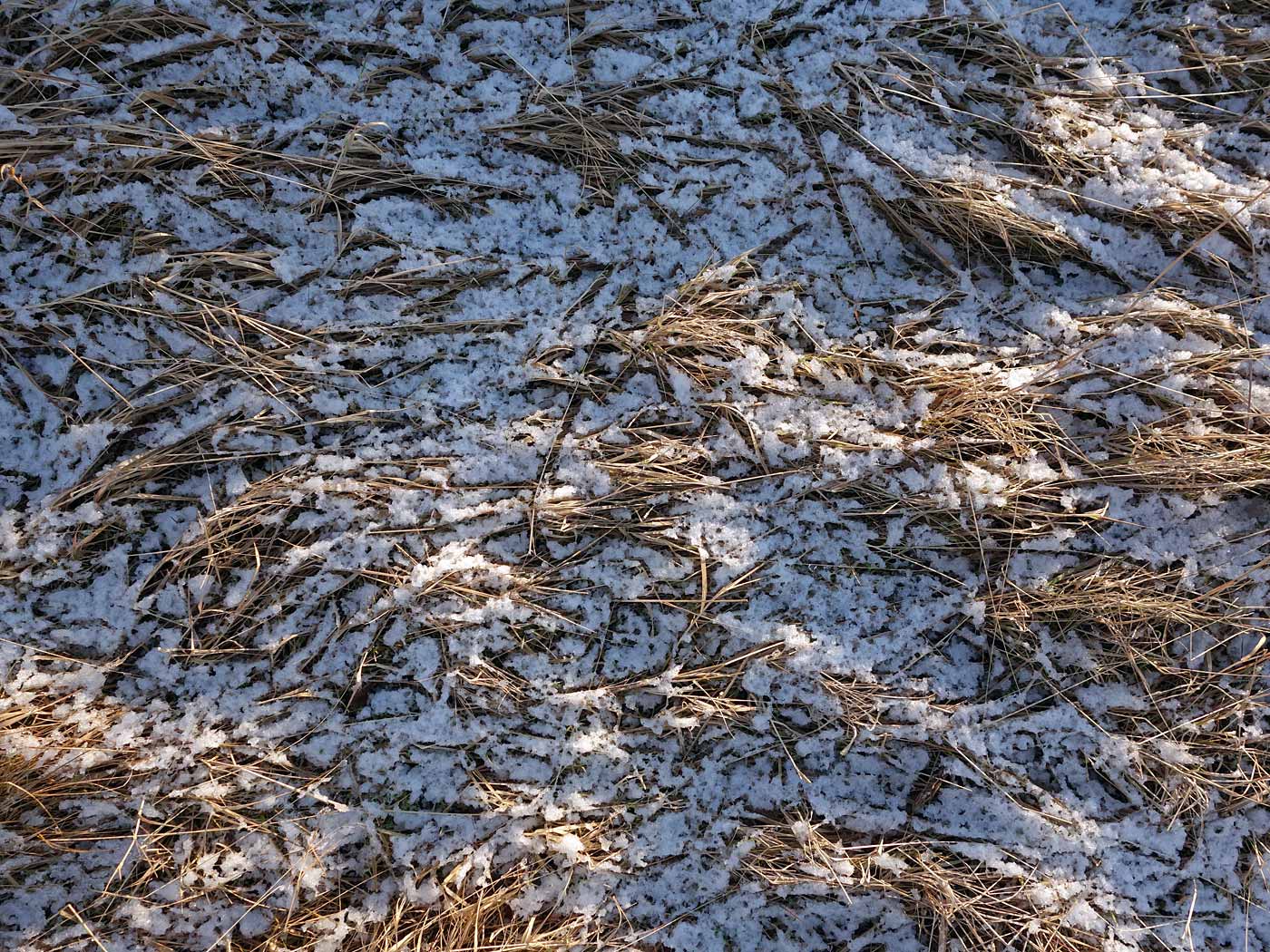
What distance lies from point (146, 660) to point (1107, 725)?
240 centimetres

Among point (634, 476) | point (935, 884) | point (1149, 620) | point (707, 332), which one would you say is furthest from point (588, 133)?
point (935, 884)

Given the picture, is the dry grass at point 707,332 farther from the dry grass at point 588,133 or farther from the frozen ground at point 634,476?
the dry grass at point 588,133

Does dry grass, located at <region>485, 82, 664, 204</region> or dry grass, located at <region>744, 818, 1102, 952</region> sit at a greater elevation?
dry grass, located at <region>485, 82, 664, 204</region>

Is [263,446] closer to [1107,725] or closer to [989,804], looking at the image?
[989,804]

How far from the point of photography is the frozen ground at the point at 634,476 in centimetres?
157

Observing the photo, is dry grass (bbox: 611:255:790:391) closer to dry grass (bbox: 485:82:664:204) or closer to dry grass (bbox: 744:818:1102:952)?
dry grass (bbox: 485:82:664:204)

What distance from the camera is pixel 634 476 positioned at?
5.51 ft

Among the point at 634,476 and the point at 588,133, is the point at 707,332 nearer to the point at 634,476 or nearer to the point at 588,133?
the point at 634,476

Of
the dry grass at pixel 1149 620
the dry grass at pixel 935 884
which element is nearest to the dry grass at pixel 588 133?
the dry grass at pixel 1149 620

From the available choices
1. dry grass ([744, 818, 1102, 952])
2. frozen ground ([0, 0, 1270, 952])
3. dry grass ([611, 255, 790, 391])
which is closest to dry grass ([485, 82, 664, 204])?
frozen ground ([0, 0, 1270, 952])

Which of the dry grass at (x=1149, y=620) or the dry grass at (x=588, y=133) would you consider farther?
the dry grass at (x=588, y=133)

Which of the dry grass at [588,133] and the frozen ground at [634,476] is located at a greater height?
the dry grass at [588,133]

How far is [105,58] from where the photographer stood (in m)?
1.72

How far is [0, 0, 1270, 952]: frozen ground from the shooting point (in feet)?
5.16
